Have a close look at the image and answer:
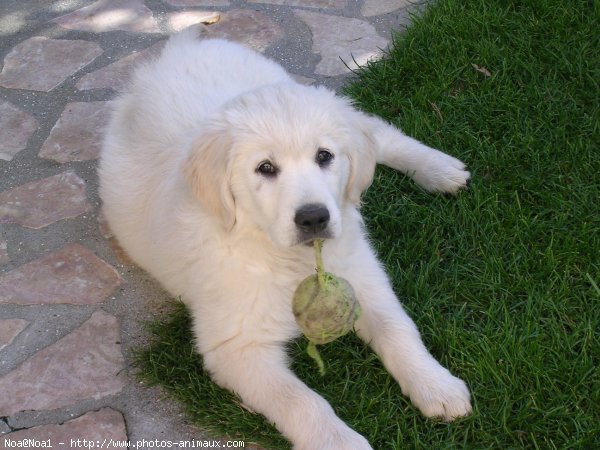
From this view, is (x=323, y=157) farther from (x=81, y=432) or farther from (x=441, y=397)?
(x=81, y=432)

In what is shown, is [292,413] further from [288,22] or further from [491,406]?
[288,22]

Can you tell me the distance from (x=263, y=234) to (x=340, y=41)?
245cm

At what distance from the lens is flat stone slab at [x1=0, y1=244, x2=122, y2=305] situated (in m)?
3.41

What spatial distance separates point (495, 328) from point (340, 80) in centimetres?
207

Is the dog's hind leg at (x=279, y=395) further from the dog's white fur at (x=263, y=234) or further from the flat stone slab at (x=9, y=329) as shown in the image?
the flat stone slab at (x=9, y=329)

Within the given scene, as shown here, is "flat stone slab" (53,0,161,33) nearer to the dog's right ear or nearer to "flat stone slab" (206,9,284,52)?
"flat stone slab" (206,9,284,52)

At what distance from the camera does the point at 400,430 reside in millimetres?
2689

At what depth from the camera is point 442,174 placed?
12.3ft

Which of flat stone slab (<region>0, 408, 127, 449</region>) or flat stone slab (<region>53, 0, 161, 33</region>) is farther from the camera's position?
flat stone slab (<region>53, 0, 161, 33</region>)

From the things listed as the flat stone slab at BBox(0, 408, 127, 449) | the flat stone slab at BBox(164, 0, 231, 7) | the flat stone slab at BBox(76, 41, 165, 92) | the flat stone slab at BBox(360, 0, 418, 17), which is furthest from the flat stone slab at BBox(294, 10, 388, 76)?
the flat stone slab at BBox(0, 408, 127, 449)

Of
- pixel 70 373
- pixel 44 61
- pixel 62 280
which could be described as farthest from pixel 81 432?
pixel 44 61

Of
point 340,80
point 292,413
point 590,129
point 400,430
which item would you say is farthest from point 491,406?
point 340,80

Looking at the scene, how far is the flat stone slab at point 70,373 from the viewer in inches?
117

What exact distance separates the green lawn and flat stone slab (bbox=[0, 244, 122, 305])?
0.39 metres
